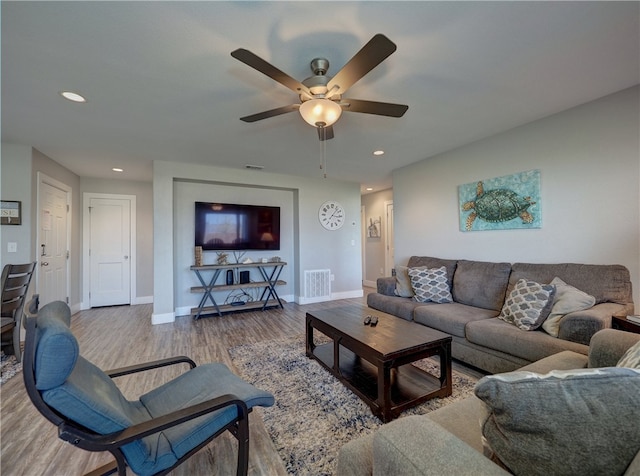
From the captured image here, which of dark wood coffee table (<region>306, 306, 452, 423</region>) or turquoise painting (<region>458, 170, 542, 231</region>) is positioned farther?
turquoise painting (<region>458, 170, 542, 231</region>)

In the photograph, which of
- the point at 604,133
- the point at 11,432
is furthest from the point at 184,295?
the point at 604,133

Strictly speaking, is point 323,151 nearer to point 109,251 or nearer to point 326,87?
point 326,87

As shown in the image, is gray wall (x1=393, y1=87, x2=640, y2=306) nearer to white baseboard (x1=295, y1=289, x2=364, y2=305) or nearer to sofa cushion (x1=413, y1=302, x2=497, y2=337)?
sofa cushion (x1=413, y1=302, x2=497, y2=337)

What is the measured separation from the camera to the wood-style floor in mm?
1498

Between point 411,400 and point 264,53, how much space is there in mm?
2562

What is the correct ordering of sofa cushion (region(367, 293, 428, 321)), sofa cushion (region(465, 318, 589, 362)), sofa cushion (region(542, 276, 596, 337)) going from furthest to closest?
sofa cushion (region(367, 293, 428, 321)) < sofa cushion (region(542, 276, 596, 337)) < sofa cushion (region(465, 318, 589, 362))

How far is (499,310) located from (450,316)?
641 millimetres

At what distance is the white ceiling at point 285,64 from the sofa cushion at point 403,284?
1.70 metres

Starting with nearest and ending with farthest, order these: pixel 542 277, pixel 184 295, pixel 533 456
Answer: pixel 533 456 < pixel 542 277 < pixel 184 295

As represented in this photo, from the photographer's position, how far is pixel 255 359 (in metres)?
2.76

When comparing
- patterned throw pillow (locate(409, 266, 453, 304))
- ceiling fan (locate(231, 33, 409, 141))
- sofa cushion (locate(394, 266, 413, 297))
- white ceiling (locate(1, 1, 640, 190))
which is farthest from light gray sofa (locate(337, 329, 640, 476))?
sofa cushion (locate(394, 266, 413, 297))

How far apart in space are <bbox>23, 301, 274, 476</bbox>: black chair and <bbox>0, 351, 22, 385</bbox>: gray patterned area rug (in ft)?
6.47

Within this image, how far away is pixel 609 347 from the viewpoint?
4.37 feet

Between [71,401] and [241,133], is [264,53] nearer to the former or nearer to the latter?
[241,133]
